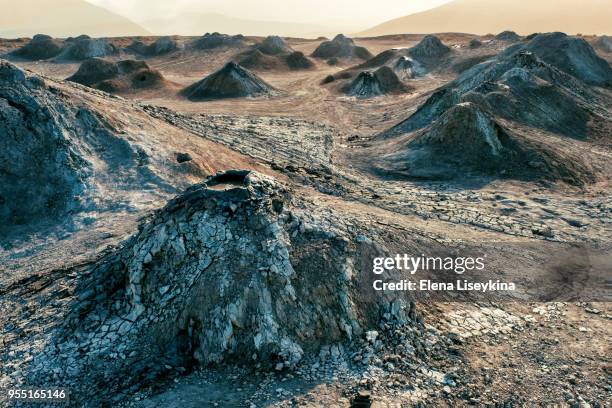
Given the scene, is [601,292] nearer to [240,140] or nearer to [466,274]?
[466,274]

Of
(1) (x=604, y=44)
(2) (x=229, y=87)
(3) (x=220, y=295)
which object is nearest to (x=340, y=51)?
(2) (x=229, y=87)

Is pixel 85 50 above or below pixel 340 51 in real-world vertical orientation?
below

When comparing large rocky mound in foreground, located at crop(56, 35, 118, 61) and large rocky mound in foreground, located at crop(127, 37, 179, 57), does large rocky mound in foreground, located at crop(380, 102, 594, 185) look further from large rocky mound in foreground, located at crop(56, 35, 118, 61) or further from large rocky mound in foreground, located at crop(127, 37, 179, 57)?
large rocky mound in foreground, located at crop(127, 37, 179, 57)

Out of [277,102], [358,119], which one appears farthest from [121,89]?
[358,119]

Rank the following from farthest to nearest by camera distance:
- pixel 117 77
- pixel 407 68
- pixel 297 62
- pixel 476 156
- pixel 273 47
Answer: pixel 273 47 < pixel 297 62 < pixel 407 68 < pixel 117 77 < pixel 476 156

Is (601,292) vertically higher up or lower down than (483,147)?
lower down

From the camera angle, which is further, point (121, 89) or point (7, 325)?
point (121, 89)

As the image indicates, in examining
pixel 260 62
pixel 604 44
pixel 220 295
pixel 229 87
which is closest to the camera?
pixel 220 295

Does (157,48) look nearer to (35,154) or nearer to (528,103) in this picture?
(528,103)
